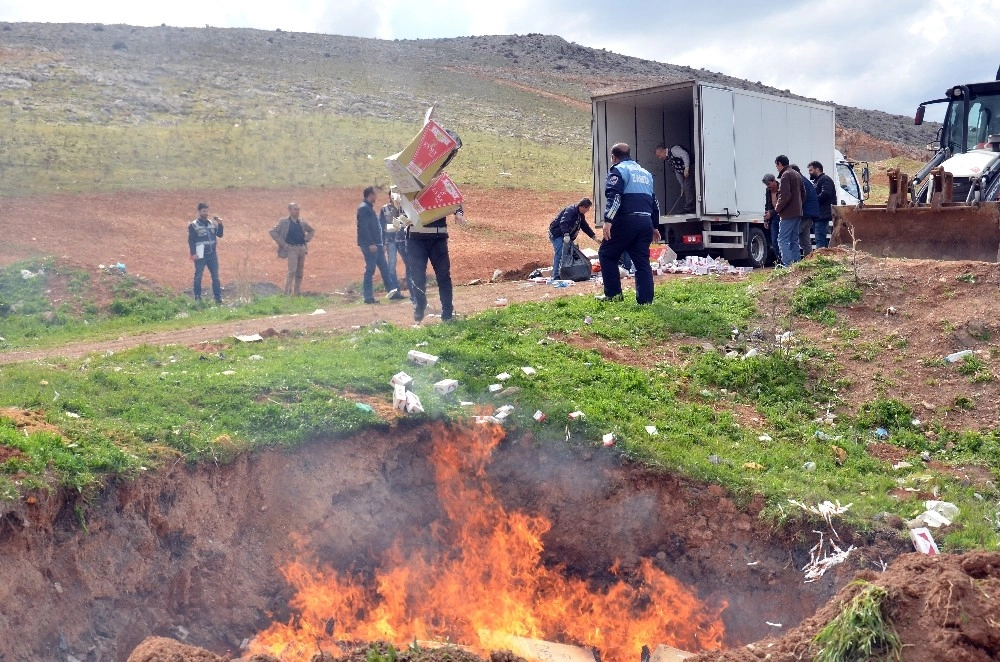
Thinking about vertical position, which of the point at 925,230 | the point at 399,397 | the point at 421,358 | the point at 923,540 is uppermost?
the point at 925,230

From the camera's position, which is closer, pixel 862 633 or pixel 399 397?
pixel 862 633

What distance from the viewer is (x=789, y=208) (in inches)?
494

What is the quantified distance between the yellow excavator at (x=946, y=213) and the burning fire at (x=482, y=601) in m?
5.62

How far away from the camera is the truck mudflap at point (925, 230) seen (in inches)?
458

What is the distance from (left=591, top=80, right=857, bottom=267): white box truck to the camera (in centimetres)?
1491

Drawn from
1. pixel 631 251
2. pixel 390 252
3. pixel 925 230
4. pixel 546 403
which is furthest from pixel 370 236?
pixel 925 230

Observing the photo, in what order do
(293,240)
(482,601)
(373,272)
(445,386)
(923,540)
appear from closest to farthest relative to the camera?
(923,540) → (482,601) → (445,386) → (373,272) → (293,240)

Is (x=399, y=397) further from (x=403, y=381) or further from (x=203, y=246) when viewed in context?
(x=203, y=246)

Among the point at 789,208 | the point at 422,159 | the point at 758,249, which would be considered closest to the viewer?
the point at 422,159

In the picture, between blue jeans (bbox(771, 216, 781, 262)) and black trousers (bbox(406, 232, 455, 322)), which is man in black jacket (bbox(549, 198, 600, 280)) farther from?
black trousers (bbox(406, 232, 455, 322))

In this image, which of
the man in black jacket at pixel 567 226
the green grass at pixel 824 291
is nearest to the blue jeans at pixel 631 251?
the green grass at pixel 824 291

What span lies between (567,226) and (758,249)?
436cm

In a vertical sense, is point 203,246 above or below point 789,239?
above

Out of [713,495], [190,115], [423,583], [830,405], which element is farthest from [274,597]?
[190,115]
